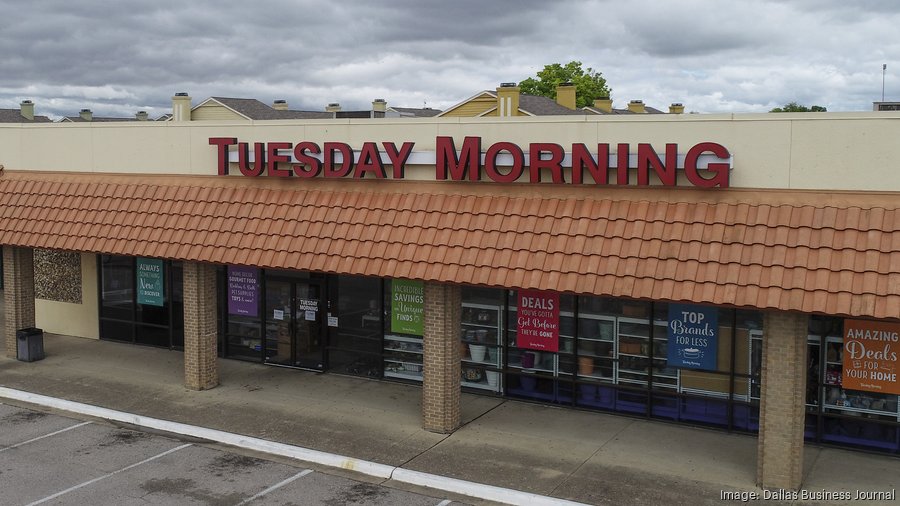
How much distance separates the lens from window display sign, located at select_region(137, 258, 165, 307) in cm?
2330

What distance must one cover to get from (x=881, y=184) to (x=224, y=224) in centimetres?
Result: 1240

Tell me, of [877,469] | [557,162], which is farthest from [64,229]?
[877,469]

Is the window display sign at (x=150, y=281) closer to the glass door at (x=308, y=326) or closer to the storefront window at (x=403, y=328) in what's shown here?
the glass door at (x=308, y=326)

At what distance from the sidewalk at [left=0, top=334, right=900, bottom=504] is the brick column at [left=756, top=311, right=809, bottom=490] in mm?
539

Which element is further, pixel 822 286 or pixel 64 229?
pixel 64 229

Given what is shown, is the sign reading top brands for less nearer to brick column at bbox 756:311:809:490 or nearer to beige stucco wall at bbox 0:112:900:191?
beige stucco wall at bbox 0:112:900:191

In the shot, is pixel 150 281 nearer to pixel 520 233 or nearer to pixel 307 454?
pixel 307 454

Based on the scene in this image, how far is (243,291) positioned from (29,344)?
5503mm

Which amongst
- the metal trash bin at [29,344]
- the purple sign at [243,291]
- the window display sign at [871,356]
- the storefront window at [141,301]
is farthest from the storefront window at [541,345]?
the metal trash bin at [29,344]

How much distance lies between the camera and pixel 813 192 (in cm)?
1397

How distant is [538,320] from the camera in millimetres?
18234

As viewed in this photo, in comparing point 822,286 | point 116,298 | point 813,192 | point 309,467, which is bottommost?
point 309,467

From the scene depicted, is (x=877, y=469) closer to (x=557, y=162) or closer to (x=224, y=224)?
(x=557, y=162)

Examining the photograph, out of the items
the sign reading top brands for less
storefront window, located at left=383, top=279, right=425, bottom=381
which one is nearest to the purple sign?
the sign reading top brands for less
